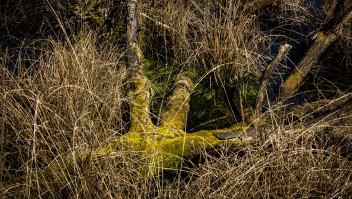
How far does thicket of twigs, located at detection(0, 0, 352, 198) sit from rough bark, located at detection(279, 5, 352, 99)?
30 centimetres

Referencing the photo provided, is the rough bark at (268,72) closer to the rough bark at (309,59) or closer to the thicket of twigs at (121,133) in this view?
the thicket of twigs at (121,133)

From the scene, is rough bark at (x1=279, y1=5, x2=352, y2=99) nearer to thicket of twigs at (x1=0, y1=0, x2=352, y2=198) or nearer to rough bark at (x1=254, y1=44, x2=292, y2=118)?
thicket of twigs at (x1=0, y1=0, x2=352, y2=198)

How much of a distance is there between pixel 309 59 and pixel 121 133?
250cm

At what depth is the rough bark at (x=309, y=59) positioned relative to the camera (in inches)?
119

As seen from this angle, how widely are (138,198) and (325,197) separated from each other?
38.5 inches

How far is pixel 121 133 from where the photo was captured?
5.91ft

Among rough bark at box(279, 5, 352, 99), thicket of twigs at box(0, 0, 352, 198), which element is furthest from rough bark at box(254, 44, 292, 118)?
rough bark at box(279, 5, 352, 99)

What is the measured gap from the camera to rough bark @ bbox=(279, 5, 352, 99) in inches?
119

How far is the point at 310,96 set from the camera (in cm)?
321

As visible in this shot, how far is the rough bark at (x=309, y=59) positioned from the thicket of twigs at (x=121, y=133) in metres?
0.30

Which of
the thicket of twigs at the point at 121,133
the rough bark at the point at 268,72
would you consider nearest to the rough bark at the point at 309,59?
the thicket of twigs at the point at 121,133

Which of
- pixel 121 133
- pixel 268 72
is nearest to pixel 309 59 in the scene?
pixel 268 72

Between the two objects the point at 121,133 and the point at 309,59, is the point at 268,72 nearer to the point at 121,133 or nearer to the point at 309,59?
the point at 309,59

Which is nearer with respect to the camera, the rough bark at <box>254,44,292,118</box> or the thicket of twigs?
the thicket of twigs
